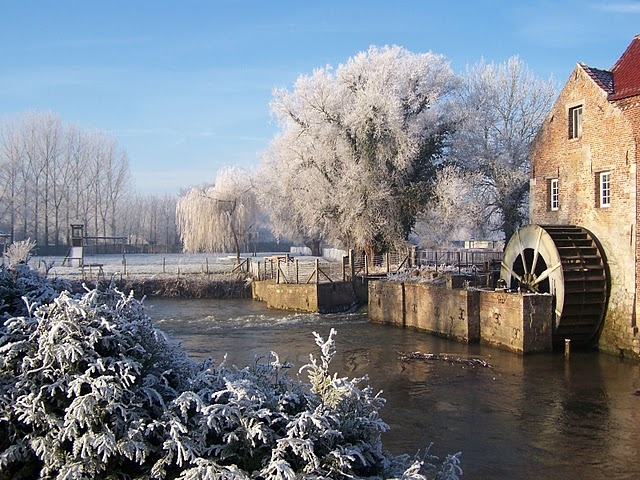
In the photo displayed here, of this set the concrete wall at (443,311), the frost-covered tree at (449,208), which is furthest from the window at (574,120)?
the frost-covered tree at (449,208)

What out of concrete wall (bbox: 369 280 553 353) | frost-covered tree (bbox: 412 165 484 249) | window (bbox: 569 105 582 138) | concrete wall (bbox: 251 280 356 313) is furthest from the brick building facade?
concrete wall (bbox: 251 280 356 313)

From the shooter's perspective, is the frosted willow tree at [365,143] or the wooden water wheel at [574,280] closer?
the wooden water wheel at [574,280]

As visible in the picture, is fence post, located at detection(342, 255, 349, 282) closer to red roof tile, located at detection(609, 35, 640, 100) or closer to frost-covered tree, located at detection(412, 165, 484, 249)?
frost-covered tree, located at detection(412, 165, 484, 249)

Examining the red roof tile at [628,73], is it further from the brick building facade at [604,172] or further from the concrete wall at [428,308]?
the concrete wall at [428,308]

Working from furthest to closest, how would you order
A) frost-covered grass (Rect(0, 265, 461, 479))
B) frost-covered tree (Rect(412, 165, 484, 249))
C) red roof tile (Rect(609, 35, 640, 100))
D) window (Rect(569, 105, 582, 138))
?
frost-covered tree (Rect(412, 165, 484, 249)), window (Rect(569, 105, 582, 138)), red roof tile (Rect(609, 35, 640, 100)), frost-covered grass (Rect(0, 265, 461, 479))

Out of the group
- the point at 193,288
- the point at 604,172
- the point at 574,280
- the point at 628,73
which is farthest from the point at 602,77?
the point at 193,288

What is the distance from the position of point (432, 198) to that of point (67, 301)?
2606cm

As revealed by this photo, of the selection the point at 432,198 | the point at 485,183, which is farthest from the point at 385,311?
the point at 485,183

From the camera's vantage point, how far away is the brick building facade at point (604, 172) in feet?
50.2

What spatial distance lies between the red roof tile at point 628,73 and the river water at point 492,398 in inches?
258

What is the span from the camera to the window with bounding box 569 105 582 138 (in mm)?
17688

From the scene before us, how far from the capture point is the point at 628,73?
54.2ft

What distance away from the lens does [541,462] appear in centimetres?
872

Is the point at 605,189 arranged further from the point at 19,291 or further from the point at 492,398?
the point at 19,291
